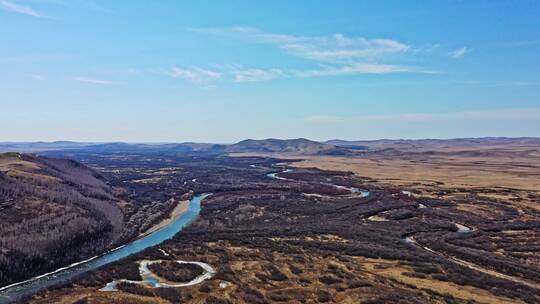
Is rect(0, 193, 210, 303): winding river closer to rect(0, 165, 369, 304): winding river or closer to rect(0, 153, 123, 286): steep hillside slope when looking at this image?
rect(0, 165, 369, 304): winding river

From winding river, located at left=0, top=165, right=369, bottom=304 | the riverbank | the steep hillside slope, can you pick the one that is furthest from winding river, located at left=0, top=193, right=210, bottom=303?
the steep hillside slope

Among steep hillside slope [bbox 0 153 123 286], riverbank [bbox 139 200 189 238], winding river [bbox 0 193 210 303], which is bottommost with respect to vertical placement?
winding river [bbox 0 193 210 303]

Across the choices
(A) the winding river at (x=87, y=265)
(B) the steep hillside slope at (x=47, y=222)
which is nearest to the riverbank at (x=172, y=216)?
(A) the winding river at (x=87, y=265)

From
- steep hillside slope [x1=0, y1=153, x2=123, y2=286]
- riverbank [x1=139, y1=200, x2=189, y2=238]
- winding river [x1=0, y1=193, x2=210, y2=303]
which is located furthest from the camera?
riverbank [x1=139, y1=200, x2=189, y2=238]

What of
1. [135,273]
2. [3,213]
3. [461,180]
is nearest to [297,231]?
[135,273]

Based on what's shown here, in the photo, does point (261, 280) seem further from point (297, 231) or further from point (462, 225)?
point (462, 225)

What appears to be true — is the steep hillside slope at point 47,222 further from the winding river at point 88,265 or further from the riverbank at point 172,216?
the riverbank at point 172,216

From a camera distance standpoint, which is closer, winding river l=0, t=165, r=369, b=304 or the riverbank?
winding river l=0, t=165, r=369, b=304

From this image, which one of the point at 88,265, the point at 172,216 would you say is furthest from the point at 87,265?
the point at 172,216
